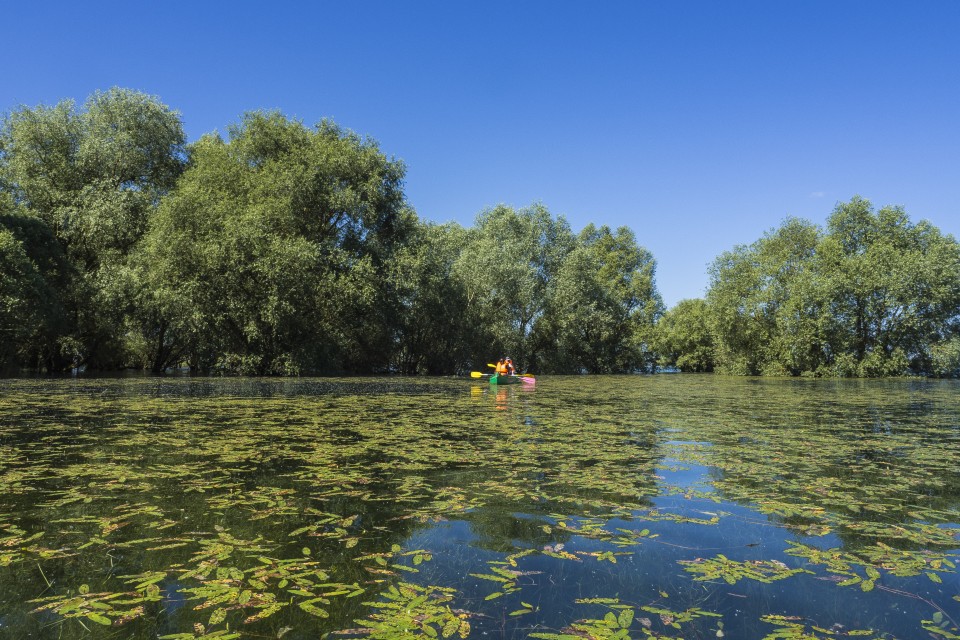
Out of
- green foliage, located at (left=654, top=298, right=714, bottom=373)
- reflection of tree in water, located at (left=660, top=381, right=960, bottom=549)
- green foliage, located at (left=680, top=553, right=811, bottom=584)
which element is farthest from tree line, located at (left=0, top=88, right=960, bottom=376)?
green foliage, located at (left=680, top=553, right=811, bottom=584)

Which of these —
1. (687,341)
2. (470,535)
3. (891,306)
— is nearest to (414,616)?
(470,535)

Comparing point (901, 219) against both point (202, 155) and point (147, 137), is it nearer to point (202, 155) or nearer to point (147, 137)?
point (202, 155)

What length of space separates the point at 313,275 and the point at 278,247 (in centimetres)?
250

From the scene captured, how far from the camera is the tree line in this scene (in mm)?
32125

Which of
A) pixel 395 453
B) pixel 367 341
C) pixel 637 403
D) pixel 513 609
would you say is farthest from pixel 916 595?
pixel 367 341

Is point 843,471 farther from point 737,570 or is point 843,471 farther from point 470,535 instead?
point 470,535

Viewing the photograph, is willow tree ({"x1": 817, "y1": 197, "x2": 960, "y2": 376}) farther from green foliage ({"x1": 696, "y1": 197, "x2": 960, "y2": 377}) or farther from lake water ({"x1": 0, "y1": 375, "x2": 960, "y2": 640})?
lake water ({"x1": 0, "y1": 375, "x2": 960, "y2": 640})

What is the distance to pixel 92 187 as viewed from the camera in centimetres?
3397

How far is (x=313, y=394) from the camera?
20.1m

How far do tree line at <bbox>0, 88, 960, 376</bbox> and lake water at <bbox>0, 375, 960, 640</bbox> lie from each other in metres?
23.7

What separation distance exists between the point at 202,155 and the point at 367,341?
16.5 meters

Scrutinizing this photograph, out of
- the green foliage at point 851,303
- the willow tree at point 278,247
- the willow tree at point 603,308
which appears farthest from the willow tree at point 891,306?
the willow tree at point 278,247

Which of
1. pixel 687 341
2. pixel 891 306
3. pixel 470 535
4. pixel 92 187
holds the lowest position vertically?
pixel 470 535

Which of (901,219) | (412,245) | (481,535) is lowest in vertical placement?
(481,535)
